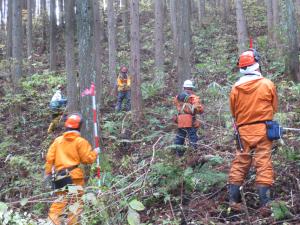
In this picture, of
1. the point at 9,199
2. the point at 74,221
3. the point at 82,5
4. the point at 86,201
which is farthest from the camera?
the point at 9,199

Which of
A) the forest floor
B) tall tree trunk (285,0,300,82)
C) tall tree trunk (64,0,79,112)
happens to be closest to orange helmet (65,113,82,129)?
the forest floor

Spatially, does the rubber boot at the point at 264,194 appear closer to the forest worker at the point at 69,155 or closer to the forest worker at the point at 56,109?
the forest worker at the point at 69,155

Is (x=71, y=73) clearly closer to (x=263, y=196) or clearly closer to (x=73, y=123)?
(x=73, y=123)

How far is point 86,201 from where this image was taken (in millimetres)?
4648

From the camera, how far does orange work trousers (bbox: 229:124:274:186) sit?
5.64 metres

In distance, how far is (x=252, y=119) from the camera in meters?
5.89

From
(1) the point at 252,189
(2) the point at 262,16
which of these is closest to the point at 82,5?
(1) the point at 252,189

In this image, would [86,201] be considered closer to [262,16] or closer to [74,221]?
[74,221]

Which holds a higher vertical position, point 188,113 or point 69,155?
point 188,113

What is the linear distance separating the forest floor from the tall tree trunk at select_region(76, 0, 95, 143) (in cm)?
82

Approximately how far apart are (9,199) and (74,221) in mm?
4791

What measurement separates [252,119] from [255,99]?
0.26 meters

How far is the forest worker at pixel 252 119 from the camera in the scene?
577cm

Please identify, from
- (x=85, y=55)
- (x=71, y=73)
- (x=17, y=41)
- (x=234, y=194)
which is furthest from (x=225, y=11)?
(x=234, y=194)
